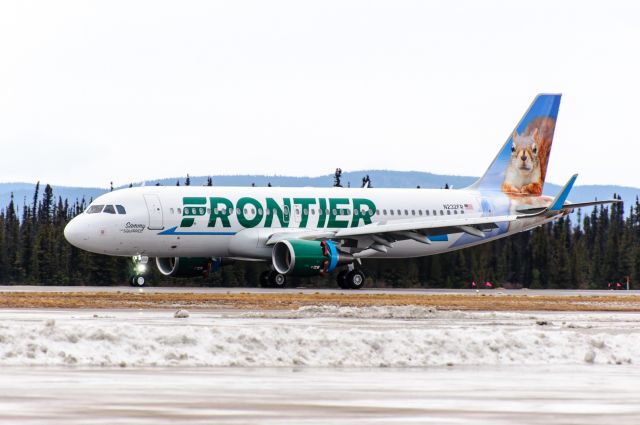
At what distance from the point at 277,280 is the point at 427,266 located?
12.0 meters

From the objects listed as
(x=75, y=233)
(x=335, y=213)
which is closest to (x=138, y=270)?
(x=75, y=233)

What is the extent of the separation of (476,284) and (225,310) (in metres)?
36.3

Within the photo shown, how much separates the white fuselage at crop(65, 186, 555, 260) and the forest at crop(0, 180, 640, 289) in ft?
12.9

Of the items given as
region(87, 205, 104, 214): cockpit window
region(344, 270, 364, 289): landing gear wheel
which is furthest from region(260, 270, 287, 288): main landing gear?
region(87, 205, 104, 214): cockpit window

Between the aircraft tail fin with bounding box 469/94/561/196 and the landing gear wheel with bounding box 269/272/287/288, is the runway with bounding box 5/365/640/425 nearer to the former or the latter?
the landing gear wheel with bounding box 269/272/287/288

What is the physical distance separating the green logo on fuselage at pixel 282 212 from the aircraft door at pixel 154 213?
0.86m

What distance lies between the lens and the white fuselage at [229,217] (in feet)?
162

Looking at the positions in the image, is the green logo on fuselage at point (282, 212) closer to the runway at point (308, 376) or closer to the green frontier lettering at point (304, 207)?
the green frontier lettering at point (304, 207)

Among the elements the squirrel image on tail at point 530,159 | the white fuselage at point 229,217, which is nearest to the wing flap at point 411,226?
the white fuselage at point 229,217

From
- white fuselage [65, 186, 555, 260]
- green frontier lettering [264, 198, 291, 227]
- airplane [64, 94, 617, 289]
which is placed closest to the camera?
white fuselage [65, 186, 555, 260]

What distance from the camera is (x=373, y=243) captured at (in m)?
53.3

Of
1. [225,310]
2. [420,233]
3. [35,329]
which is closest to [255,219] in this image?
[420,233]

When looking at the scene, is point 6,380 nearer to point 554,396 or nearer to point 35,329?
point 35,329

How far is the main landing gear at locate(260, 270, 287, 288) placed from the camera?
51.9 m
